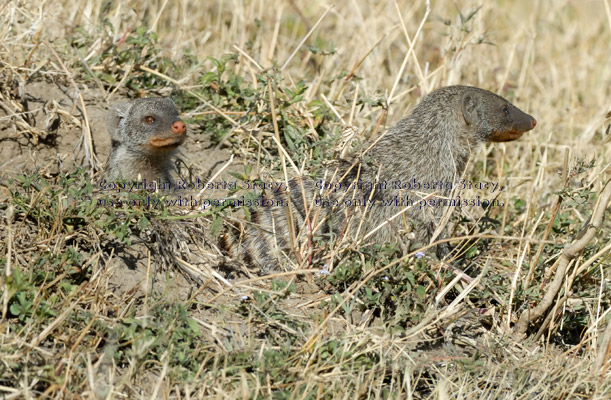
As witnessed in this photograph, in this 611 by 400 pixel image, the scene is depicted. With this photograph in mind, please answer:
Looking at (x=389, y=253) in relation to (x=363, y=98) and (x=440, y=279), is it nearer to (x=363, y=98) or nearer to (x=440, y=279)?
(x=440, y=279)

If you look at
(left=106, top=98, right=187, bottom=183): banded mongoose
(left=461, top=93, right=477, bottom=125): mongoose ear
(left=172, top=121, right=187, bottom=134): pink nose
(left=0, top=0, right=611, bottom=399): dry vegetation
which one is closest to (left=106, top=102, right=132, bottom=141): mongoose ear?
(left=106, top=98, right=187, bottom=183): banded mongoose

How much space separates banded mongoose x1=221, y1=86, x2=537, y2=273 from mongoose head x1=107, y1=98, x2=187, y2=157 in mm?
596

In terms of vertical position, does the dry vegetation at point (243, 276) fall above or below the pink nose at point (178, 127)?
below

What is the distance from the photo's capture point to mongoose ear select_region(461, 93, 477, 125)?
400 cm

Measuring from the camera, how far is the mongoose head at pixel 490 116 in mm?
4012

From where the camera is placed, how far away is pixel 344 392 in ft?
8.85

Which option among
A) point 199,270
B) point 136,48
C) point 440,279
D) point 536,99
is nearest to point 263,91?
point 136,48

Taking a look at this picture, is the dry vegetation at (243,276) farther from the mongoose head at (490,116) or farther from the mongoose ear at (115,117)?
the mongoose head at (490,116)

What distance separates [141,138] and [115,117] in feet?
0.75

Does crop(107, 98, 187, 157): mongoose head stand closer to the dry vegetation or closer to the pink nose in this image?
the pink nose

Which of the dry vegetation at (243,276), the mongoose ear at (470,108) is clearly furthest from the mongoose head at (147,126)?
the mongoose ear at (470,108)

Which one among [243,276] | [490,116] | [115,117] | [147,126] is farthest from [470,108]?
[115,117]

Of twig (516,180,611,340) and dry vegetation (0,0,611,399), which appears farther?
twig (516,180,611,340)

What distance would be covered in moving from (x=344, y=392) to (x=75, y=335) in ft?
3.41
